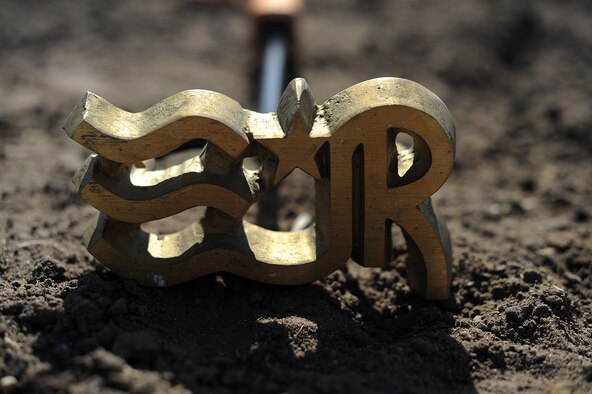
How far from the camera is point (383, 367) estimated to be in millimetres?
3641

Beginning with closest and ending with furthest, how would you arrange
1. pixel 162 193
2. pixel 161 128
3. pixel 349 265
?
pixel 161 128 → pixel 162 193 → pixel 349 265

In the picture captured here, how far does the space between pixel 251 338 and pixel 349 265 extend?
3.59 ft

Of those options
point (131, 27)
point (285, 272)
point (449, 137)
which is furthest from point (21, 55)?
point (449, 137)

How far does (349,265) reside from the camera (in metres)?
4.69

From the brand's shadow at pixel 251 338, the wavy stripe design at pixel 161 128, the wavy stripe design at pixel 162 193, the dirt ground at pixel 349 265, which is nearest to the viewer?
the brand's shadow at pixel 251 338

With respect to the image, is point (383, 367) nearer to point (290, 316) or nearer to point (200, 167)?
point (290, 316)

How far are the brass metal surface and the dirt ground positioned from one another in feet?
0.72

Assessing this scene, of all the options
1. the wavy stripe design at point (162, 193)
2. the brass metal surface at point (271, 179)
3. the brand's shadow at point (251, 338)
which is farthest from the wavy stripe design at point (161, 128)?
the brand's shadow at point (251, 338)

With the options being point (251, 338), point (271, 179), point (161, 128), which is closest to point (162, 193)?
point (161, 128)

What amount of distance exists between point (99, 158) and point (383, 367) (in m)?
1.73

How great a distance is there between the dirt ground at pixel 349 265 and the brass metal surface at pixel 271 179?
0.72ft

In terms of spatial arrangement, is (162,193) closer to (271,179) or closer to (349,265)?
(271,179)

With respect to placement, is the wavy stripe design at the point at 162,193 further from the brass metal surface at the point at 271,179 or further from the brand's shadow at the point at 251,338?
the brand's shadow at the point at 251,338

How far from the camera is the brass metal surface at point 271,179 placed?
146 inches
